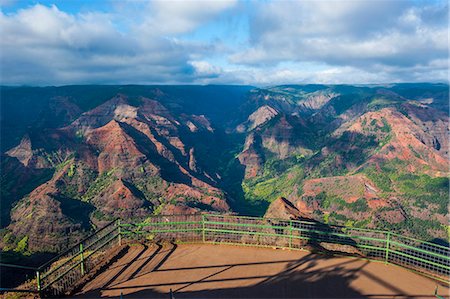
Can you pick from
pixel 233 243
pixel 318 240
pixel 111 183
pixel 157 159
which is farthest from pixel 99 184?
pixel 318 240

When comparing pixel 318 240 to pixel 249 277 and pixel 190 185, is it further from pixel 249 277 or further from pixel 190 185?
pixel 190 185

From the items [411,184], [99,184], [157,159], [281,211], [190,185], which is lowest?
[190,185]

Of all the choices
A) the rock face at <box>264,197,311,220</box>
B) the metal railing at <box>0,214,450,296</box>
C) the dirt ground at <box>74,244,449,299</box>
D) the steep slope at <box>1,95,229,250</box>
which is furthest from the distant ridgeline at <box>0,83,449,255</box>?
the dirt ground at <box>74,244,449,299</box>

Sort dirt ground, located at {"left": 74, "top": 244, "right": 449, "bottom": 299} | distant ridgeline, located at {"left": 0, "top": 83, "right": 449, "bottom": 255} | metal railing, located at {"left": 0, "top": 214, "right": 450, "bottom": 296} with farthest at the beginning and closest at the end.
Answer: distant ridgeline, located at {"left": 0, "top": 83, "right": 449, "bottom": 255} → metal railing, located at {"left": 0, "top": 214, "right": 450, "bottom": 296} → dirt ground, located at {"left": 74, "top": 244, "right": 449, "bottom": 299}

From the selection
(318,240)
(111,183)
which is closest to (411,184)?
(111,183)

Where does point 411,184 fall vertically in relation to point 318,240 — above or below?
below

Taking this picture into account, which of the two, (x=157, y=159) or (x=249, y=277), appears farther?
(x=157, y=159)

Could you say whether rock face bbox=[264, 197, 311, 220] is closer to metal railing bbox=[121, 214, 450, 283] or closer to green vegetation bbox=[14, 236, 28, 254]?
metal railing bbox=[121, 214, 450, 283]

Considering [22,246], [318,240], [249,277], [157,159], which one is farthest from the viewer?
[157,159]

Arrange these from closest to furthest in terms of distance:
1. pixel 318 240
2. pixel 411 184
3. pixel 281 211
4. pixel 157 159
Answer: pixel 318 240
pixel 281 211
pixel 411 184
pixel 157 159

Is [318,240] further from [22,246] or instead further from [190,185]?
[190,185]
